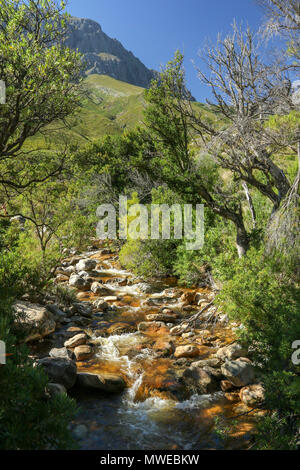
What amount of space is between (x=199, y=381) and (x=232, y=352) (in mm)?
1515

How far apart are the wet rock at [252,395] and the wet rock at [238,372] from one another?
250 mm

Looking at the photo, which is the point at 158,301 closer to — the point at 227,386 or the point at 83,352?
the point at 83,352

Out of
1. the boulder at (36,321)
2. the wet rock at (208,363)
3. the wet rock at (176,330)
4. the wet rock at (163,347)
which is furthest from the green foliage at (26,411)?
the wet rock at (176,330)

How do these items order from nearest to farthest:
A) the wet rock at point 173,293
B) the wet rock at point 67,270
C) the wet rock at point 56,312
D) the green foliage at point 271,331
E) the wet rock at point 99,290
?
the green foliage at point 271,331, the wet rock at point 56,312, the wet rock at point 173,293, the wet rock at point 99,290, the wet rock at point 67,270

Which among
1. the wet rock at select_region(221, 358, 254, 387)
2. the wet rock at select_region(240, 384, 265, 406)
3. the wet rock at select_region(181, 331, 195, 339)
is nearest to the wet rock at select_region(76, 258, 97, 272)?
the wet rock at select_region(181, 331, 195, 339)

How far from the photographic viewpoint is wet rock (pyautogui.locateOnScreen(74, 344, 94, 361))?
8961 millimetres

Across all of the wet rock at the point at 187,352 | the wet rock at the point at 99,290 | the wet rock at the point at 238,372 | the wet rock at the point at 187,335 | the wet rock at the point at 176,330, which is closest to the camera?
the wet rock at the point at 238,372

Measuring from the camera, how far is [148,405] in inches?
Result: 270

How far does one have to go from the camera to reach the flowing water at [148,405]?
5.60m

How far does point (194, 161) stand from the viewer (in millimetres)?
10461

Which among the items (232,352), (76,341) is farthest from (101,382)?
A: (232,352)

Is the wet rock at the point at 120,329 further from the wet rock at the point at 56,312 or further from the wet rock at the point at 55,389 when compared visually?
the wet rock at the point at 55,389
